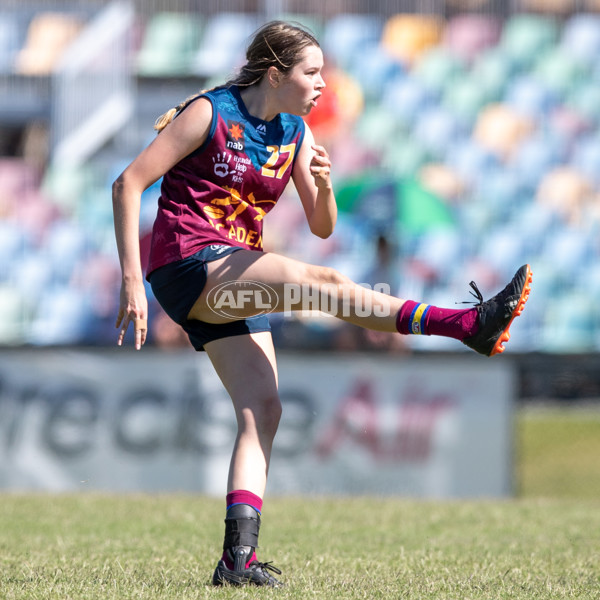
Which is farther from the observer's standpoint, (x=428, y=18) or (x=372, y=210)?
(x=428, y=18)

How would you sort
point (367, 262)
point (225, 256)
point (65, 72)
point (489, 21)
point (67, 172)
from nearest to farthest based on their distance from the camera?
point (225, 256) → point (367, 262) → point (67, 172) → point (65, 72) → point (489, 21)

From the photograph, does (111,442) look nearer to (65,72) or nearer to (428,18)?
(65,72)

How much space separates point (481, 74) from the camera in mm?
14117

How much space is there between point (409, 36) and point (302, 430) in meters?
8.15

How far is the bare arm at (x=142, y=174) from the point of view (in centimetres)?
327

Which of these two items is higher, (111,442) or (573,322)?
(573,322)

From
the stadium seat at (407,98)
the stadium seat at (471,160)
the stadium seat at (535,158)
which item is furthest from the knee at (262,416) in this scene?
the stadium seat at (407,98)

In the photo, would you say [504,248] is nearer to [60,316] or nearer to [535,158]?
[535,158]

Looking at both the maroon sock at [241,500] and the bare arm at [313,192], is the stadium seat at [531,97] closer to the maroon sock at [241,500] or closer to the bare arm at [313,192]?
the bare arm at [313,192]

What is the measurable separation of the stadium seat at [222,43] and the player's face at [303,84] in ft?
35.5

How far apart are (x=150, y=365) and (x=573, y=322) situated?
19.6ft

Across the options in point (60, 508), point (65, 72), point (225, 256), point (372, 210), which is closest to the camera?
point (225, 256)

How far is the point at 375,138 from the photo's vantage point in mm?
13812

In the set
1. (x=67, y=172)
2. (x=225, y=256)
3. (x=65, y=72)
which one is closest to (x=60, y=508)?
(x=225, y=256)
